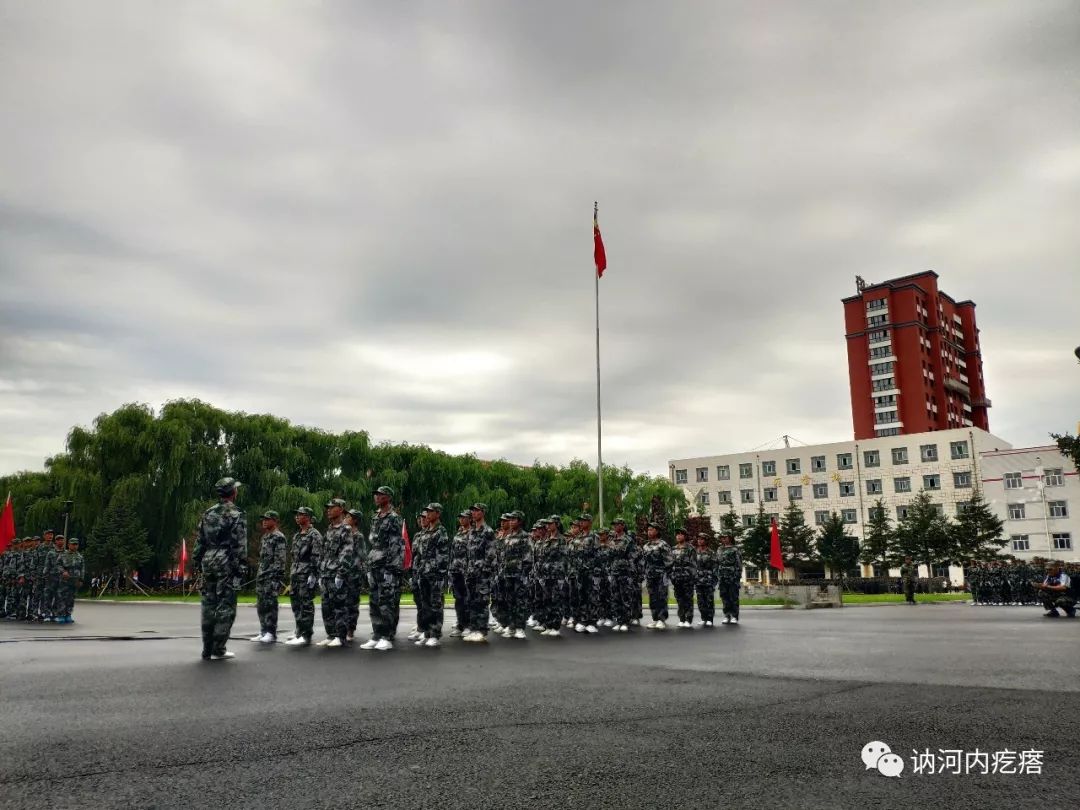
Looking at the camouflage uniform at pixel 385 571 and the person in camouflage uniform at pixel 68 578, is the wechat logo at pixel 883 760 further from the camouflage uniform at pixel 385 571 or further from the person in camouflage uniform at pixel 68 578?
the person in camouflage uniform at pixel 68 578

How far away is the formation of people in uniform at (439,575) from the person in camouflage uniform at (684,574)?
0.9 inches

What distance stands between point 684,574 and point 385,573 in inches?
273

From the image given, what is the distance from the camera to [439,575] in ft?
39.7

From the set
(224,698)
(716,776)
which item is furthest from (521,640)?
(716,776)

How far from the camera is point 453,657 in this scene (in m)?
9.98

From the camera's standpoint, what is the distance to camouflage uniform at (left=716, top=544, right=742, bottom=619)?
58.8 ft

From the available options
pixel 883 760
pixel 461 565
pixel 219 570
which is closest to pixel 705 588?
pixel 461 565

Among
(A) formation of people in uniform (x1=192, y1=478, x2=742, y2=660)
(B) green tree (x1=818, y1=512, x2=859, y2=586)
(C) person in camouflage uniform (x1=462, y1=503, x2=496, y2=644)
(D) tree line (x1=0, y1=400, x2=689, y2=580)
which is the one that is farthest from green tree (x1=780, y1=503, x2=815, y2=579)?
(C) person in camouflage uniform (x1=462, y1=503, x2=496, y2=644)

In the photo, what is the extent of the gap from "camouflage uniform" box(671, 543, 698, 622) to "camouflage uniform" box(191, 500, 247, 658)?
899 cm

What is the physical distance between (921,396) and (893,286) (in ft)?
48.5

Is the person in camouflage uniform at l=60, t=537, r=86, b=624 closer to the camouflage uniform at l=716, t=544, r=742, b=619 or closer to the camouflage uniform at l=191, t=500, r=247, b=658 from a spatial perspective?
the camouflage uniform at l=191, t=500, r=247, b=658

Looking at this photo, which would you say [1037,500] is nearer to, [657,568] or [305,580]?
[657,568]

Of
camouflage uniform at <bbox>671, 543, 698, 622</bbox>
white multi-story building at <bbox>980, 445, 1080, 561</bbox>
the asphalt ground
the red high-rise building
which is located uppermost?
the red high-rise building

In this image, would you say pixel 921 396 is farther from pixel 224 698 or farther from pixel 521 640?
pixel 224 698
